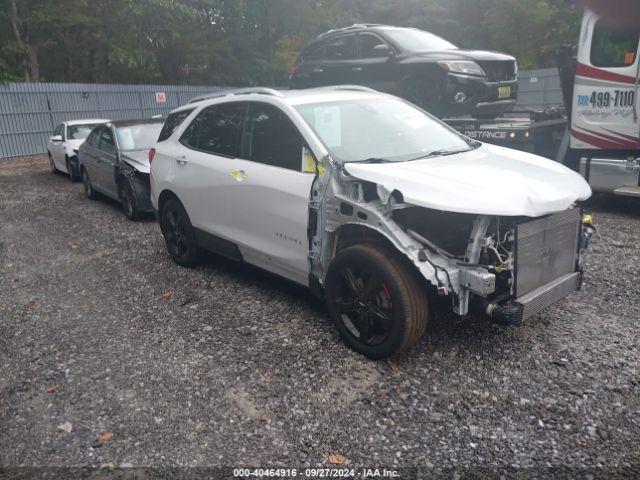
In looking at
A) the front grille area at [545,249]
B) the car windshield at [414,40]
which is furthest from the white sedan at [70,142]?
the front grille area at [545,249]

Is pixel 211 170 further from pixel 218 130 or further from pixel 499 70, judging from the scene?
pixel 499 70

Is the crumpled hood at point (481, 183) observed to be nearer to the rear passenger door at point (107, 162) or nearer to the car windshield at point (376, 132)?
the car windshield at point (376, 132)

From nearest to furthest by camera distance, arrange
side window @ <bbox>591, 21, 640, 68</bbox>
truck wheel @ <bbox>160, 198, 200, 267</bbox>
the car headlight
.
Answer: truck wheel @ <bbox>160, 198, 200, 267</bbox> → side window @ <bbox>591, 21, 640, 68</bbox> → the car headlight

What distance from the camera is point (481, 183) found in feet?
10.9

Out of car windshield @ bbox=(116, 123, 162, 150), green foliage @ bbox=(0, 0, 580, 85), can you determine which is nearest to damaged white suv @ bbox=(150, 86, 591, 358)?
car windshield @ bbox=(116, 123, 162, 150)

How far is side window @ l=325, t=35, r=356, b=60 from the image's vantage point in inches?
406

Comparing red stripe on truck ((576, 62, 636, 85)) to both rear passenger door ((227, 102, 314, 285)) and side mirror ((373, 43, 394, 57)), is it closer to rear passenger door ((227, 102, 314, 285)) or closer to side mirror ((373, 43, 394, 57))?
side mirror ((373, 43, 394, 57))

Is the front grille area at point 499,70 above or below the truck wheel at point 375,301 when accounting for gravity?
above

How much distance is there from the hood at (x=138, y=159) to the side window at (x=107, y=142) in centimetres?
40

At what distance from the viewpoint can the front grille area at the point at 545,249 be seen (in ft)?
10.8

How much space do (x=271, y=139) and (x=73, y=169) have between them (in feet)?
31.2

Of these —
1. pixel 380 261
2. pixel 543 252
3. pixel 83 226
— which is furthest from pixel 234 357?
pixel 83 226

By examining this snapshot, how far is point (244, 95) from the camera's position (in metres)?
4.81

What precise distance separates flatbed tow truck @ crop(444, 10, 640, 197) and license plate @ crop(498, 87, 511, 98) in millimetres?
1112
